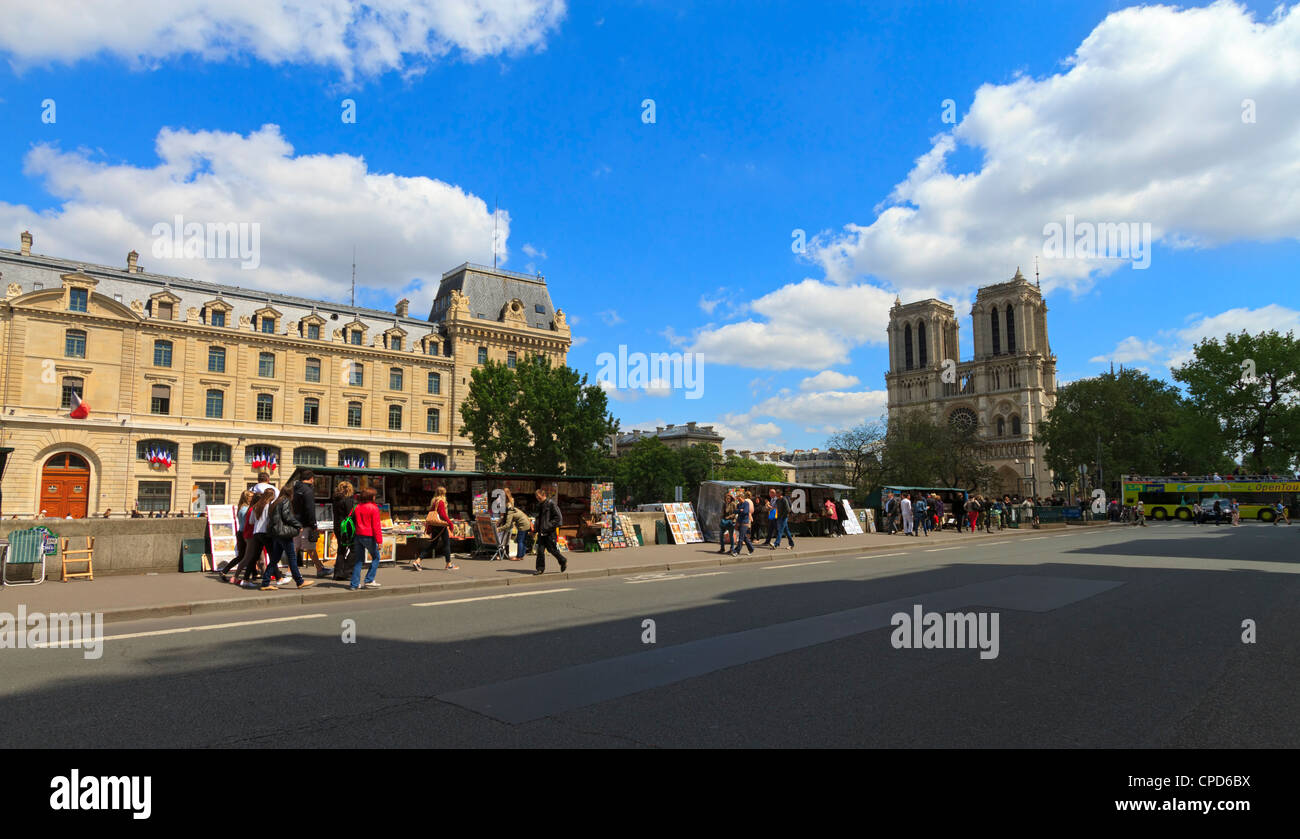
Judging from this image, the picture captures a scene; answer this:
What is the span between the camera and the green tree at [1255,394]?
56562 millimetres

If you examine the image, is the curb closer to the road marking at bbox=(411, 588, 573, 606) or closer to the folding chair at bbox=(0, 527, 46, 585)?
the road marking at bbox=(411, 588, 573, 606)

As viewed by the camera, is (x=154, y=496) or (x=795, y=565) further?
(x=154, y=496)

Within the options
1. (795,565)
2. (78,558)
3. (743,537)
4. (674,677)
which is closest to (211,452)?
(78,558)

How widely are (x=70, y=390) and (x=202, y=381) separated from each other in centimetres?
734

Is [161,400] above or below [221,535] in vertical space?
above

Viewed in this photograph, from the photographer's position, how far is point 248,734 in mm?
4859

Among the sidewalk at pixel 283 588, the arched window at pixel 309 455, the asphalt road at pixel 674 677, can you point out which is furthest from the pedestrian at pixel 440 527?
the arched window at pixel 309 455

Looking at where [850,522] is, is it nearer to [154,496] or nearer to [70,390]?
[154,496]

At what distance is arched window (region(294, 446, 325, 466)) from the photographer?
2143 inches

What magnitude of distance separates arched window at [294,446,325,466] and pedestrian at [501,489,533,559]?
135 ft

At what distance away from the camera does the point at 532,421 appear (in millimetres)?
50812

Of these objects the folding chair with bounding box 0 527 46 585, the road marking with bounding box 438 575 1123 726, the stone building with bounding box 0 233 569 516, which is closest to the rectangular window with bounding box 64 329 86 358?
the stone building with bounding box 0 233 569 516
